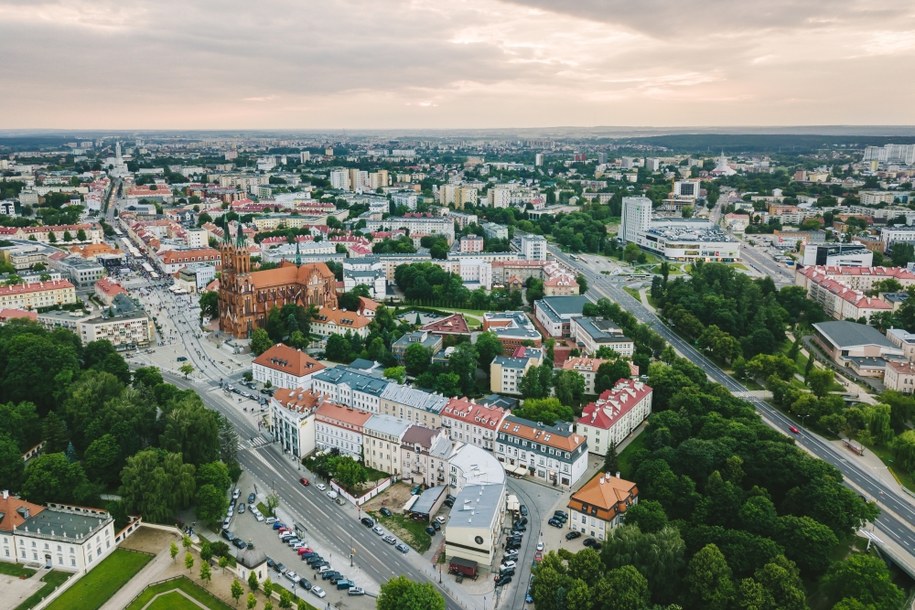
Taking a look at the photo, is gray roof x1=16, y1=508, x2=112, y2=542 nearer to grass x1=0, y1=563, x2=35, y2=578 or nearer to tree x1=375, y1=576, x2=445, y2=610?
grass x1=0, y1=563, x2=35, y2=578

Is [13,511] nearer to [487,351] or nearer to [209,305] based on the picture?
[487,351]

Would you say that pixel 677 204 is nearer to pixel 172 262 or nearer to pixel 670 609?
pixel 172 262

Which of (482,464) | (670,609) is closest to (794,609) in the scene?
(670,609)

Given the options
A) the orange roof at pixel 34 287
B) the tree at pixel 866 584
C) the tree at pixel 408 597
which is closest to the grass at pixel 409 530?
the tree at pixel 408 597

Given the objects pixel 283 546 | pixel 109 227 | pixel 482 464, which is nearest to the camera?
pixel 283 546

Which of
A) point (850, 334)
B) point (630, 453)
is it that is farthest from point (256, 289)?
point (850, 334)

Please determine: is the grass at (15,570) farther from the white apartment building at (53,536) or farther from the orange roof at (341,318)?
the orange roof at (341,318)

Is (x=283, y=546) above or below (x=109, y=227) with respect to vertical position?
below
